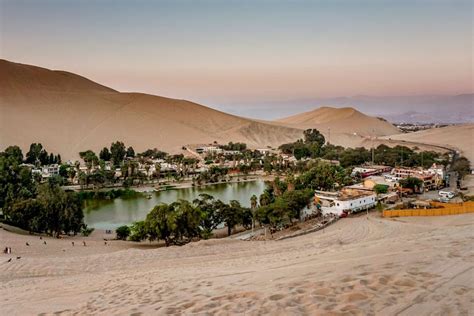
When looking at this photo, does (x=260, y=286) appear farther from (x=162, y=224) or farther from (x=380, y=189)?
(x=380, y=189)

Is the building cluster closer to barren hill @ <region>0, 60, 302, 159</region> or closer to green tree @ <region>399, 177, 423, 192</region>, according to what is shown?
green tree @ <region>399, 177, 423, 192</region>

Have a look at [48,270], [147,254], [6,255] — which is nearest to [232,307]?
[48,270]

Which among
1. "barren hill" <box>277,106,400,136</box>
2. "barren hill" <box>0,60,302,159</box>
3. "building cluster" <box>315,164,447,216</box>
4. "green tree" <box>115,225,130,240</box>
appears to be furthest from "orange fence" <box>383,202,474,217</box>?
"barren hill" <box>277,106,400,136</box>

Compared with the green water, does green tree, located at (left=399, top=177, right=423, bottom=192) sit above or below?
above

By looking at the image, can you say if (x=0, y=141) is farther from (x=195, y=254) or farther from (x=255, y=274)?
(x=255, y=274)

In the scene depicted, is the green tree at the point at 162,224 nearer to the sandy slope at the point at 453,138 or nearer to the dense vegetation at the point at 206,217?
the dense vegetation at the point at 206,217

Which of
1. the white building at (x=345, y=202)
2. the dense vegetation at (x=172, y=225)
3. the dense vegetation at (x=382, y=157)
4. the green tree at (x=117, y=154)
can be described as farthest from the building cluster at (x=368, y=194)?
the green tree at (x=117, y=154)

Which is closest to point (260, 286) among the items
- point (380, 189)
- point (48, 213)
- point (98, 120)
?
point (48, 213)
